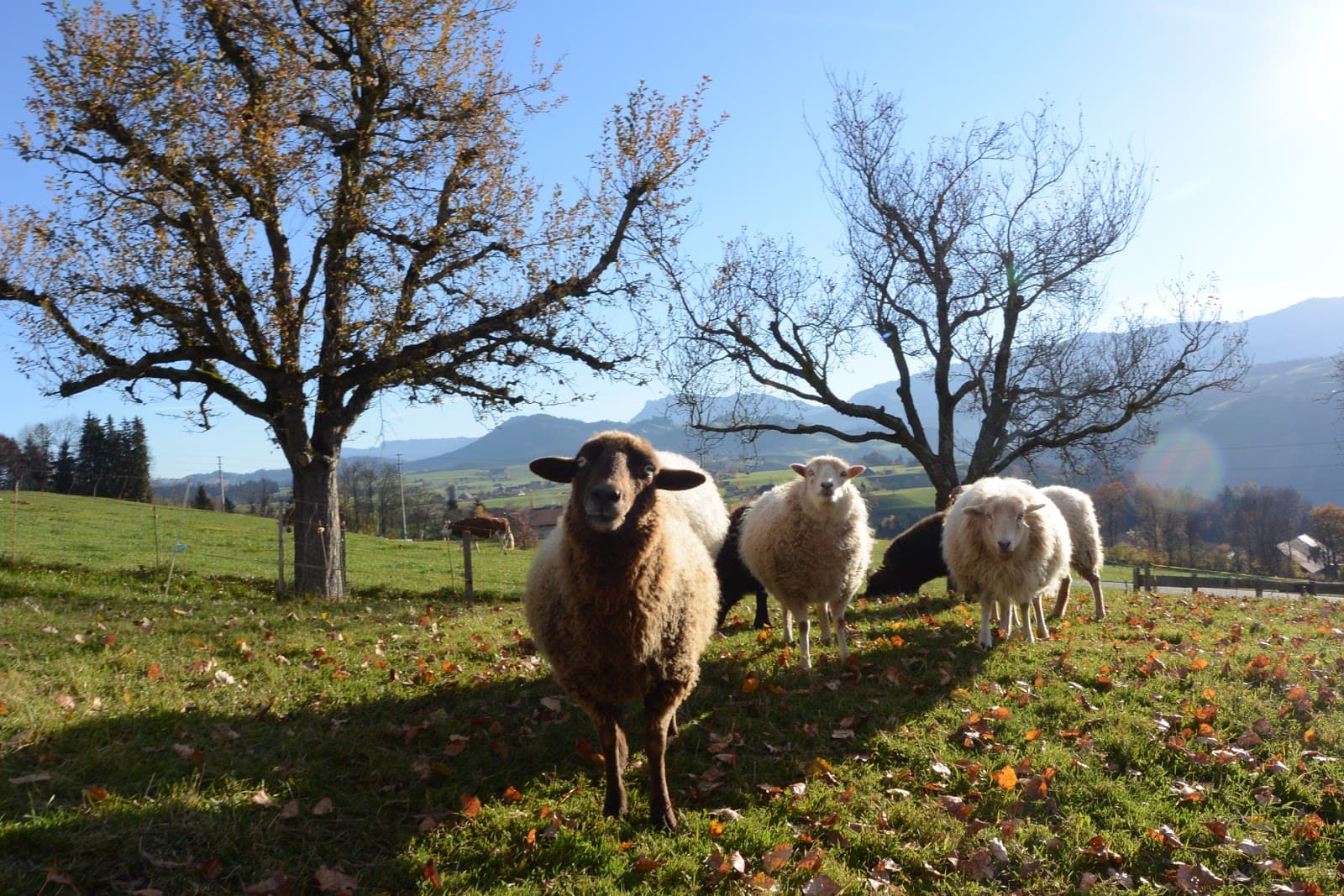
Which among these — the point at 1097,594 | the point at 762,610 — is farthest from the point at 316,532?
the point at 1097,594

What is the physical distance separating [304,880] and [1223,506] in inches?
3895

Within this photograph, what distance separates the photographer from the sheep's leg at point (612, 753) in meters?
5.09

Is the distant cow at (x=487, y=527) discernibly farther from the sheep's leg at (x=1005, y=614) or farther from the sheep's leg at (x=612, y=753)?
the sheep's leg at (x=612, y=753)

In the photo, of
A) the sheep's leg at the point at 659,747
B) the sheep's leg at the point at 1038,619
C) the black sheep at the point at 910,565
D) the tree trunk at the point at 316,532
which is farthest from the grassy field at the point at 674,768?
the black sheep at the point at 910,565

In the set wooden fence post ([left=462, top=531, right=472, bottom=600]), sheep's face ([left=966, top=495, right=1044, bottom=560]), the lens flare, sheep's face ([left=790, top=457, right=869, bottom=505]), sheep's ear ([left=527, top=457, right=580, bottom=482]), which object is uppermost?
sheep's ear ([left=527, top=457, right=580, bottom=482])

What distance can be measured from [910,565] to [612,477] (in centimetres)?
1170

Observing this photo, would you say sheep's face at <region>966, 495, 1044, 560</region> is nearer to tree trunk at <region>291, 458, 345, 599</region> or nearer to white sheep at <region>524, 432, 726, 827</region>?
white sheep at <region>524, 432, 726, 827</region>

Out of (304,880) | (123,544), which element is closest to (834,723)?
(304,880)

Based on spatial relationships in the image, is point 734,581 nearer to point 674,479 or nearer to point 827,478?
point 827,478

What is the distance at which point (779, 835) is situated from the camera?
4773 mm

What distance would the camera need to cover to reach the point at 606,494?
16.4 feet

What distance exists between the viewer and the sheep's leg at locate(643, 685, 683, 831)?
5016 millimetres

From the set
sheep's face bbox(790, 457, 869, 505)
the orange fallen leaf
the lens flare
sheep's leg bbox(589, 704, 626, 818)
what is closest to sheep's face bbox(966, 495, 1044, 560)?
sheep's face bbox(790, 457, 869, 505)

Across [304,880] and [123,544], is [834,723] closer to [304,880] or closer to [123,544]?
[304,880]
